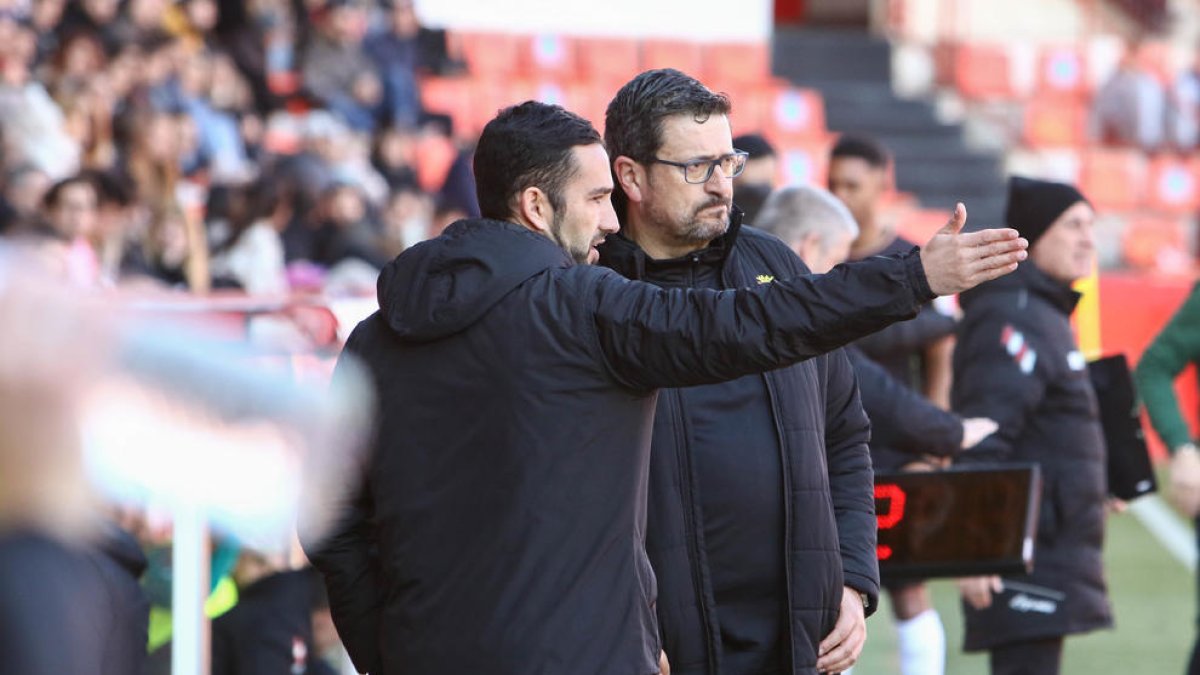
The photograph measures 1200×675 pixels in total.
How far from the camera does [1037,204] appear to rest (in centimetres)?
568

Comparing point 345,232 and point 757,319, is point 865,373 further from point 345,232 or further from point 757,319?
point 345,232

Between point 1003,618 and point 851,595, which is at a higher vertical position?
point 851,595

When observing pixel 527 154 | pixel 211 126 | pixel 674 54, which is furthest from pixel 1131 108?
pixel 527 154

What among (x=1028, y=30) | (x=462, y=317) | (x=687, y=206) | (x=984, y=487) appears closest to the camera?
(x=462, y=317)

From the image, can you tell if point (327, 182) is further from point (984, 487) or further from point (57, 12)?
point (984, 487)

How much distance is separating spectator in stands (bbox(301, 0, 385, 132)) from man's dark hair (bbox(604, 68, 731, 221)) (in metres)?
11.2

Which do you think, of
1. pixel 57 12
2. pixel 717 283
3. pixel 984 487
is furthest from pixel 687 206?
pixel 57 12

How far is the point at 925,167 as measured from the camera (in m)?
18.3

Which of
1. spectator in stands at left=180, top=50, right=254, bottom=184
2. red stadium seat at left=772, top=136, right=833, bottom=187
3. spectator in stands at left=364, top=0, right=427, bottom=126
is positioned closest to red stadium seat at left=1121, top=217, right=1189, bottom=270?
red stadium seat at left=772, top=136, right=833, bottom=187

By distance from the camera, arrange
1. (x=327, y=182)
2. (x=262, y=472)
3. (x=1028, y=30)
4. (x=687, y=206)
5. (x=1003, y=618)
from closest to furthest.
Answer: (x=687, y=206), (x=262, y=472), (x=1003, y=618), (x=327, y=182), (x=1028, y=30)

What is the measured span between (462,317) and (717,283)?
799mm

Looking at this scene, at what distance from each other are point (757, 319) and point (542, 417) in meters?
0.39

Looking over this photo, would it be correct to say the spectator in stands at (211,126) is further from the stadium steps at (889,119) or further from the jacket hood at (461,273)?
the jacket hood at (461,273)

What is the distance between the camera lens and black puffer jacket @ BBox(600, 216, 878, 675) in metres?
3.74
